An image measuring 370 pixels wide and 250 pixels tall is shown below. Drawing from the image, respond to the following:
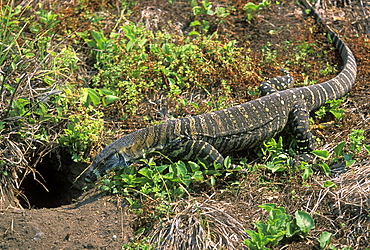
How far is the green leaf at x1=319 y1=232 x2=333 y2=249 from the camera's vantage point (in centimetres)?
464

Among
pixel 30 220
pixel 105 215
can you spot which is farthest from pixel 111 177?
pixel 30 220

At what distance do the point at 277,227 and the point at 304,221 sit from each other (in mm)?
324

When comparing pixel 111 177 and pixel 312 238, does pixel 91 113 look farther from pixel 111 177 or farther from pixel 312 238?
pixel 312 238

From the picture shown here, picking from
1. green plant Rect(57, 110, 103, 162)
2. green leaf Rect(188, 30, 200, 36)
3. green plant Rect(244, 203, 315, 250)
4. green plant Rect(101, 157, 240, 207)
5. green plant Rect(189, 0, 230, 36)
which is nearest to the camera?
green plant Rect(244, 203, 315, 250)

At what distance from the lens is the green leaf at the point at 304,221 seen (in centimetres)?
479

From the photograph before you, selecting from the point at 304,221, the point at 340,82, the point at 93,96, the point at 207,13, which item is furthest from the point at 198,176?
the point at 207,13

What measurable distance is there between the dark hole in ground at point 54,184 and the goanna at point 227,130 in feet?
4.04

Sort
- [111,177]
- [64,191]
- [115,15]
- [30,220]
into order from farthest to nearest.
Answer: [115,15] < [64,191] < [111,177] < [30,220]

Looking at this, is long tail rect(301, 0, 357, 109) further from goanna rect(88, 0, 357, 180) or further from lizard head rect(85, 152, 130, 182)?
lizard head rect(85, 152, 130, 182)

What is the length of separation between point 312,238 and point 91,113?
4.00m

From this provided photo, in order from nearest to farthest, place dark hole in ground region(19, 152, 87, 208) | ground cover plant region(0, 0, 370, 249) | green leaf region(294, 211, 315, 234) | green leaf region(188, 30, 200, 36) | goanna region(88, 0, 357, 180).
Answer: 1. green leaf region(294, 211, 315, 234)
2. ground cover plant region(0, 0, 370, 249)
3. goanna region(88, 0, 357, 180)
4. dark hole in ground region(19, 152, 87, 208)
5. green leaf region(188, 30, 200, 36)

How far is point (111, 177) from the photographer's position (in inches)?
236

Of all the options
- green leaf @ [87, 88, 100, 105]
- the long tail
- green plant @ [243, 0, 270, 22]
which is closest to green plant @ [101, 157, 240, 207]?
green leaf @ [87, 88, 100, 105]

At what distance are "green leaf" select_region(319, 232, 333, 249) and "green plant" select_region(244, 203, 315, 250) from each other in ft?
0.49
